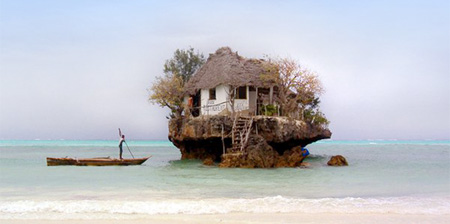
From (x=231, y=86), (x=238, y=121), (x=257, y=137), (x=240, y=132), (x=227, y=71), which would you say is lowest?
(x=257, y=137)

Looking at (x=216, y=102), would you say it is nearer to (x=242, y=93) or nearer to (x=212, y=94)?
(x=212, y=94)

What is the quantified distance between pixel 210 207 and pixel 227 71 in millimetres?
14889

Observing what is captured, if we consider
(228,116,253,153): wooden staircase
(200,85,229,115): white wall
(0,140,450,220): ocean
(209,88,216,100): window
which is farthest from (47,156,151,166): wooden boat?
(228,116,253,153): wooden staircase

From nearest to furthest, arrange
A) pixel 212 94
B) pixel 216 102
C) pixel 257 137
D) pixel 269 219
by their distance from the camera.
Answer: pixel 269 219 → pixel 257 137 → pixel 216 102 → pixel 212 94

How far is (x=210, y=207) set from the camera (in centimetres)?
1212

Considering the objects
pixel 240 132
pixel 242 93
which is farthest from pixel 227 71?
pixel 240 132

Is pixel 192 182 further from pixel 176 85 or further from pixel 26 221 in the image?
pixel 176 85

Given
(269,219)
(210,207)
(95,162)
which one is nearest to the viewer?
(269,219)

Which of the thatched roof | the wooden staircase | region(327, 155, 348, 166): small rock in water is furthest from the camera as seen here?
region(327, 155, 348, 166): small rock in water

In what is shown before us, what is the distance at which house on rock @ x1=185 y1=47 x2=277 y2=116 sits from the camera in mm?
25844

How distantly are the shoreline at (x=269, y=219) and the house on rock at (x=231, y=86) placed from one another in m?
13.9

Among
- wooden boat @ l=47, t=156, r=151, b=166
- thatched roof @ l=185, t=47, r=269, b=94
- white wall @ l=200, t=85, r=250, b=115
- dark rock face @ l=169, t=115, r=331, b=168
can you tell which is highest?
thatched roof @ l=185, t=47, r=269, b=94

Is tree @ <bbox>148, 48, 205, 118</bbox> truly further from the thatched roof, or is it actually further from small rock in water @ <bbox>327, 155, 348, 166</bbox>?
small rock in water @ <bbox>327, 155, 348, 166</bbox>

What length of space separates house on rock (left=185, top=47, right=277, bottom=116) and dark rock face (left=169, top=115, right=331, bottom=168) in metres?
1.27
